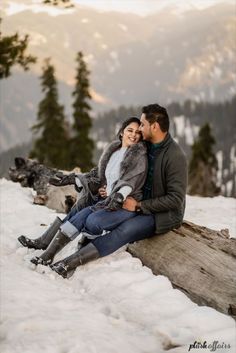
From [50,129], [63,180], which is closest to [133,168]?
[63,180]

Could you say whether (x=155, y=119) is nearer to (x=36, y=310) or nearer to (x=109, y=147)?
(x=109, y=147)

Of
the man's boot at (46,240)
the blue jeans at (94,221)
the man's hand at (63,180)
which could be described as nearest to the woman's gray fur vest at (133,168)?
the blue jeans at (94,221)

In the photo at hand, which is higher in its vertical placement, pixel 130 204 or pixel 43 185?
pixel 130 204

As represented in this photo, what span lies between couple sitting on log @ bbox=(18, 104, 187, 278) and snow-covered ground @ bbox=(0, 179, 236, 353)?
0.35 metres

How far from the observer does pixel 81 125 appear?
43.7m

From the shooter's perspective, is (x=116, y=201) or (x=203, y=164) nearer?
(x=116, y=201)

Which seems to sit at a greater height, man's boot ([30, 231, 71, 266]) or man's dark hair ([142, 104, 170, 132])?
man's dark hair ([142, 104, 170, 132])

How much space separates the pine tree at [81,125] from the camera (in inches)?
1683

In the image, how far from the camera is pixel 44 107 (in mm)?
43375

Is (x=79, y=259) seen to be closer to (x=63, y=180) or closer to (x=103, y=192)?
(x=103, y=192)

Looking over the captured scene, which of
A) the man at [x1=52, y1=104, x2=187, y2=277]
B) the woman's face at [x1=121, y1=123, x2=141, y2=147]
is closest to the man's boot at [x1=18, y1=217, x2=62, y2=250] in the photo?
the man at [x1=52, y1=104, x2=187, y2=277]

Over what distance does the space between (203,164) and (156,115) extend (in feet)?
135

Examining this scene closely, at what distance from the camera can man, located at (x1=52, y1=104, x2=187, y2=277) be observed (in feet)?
24.4

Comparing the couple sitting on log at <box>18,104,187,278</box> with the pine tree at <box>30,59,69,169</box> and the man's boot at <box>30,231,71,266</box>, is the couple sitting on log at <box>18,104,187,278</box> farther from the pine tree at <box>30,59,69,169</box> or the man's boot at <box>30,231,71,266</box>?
the pine tree at <box>30,59,69,169</box>
